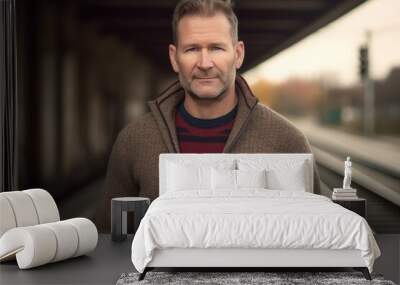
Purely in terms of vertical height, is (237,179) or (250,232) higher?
(237,179)

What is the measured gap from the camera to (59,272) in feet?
18.3

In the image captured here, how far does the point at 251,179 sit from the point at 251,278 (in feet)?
5.18

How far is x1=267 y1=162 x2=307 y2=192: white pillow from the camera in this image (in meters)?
6.81

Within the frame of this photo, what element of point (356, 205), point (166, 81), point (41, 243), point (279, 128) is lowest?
point (41, 243)

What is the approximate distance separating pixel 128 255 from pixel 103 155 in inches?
65.8

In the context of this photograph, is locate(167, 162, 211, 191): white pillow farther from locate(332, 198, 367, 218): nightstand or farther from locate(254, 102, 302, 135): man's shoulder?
locate(332, 198, 367, 218): nightstand

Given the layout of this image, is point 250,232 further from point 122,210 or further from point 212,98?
point 212,98

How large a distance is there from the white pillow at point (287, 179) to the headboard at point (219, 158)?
10.1 inches

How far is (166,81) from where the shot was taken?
766cm

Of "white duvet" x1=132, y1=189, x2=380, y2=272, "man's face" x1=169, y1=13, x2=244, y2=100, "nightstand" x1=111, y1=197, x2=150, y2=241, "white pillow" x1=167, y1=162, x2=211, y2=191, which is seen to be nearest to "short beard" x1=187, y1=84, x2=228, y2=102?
"man's face" x1=169, y1=13, x2=244, y2=100

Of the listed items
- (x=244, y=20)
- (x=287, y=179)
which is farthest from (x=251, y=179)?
(x=244, y=20)

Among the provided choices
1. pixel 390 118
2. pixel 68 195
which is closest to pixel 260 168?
pixel 390 118

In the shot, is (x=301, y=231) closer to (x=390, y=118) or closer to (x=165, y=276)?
(x=165, y=276)

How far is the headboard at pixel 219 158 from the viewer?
718 centimetres
